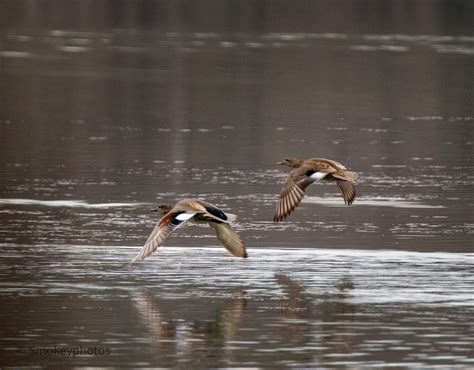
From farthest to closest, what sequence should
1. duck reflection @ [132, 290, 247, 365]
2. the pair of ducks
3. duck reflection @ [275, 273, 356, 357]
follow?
the pair of ducks
duck reflection @ [275, 273, 356, 357]
duck reflection @ [132, 290, 247, 365]

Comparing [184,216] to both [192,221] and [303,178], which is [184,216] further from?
[303,178]

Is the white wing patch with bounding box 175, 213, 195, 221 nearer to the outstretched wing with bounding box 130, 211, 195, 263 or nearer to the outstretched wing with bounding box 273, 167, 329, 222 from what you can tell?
the outstretched wing with bounding box 130, 211, 195, 263

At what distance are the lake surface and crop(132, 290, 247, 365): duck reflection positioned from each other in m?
0.03

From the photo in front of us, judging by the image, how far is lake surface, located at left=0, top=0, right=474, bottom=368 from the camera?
1370 cm

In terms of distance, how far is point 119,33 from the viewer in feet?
202

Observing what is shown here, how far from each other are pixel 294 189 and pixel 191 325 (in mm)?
3760

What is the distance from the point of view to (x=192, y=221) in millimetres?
15859

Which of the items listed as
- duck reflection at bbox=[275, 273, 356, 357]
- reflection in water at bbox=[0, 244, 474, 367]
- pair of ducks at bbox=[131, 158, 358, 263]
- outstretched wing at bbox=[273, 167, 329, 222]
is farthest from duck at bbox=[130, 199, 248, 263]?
outstretched wing at bbox=[273, 167, 329, 222]

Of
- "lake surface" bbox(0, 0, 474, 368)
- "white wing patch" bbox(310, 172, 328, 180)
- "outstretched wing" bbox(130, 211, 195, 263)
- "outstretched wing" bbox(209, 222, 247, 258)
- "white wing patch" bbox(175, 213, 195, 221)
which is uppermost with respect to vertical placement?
"white wing patch" bbox(310, 172, 328, 180)

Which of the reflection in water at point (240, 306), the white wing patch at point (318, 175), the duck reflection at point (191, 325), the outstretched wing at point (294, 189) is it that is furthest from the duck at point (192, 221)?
the white wing patch at point (318, 175)

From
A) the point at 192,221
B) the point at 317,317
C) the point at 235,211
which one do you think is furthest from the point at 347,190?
the point at 317,317

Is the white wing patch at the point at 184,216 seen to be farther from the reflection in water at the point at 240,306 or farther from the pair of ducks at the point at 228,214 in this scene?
the reflection in water at the point at 240,306

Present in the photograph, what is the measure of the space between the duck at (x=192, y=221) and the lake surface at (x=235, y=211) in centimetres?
37

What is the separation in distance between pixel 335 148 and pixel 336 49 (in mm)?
26876
